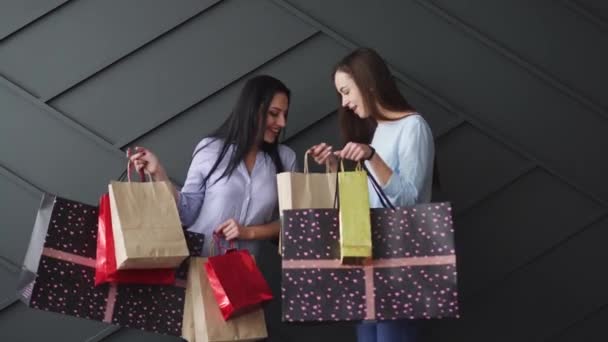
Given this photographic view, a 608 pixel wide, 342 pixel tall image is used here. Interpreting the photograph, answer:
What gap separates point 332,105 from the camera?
2865 millimetres

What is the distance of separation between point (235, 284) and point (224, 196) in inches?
13.1

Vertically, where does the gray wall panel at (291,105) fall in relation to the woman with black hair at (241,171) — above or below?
above

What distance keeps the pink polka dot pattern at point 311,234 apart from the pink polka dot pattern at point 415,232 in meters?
0.11

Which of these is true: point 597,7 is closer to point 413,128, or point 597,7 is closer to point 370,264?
point 413,128

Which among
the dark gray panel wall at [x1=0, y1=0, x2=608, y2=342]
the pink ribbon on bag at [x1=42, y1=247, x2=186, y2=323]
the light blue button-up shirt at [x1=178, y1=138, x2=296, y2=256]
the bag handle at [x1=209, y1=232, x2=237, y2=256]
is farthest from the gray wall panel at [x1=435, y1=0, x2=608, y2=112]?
the pink ribbon on bag at [x1=42, y1=247, x2=186, y2=323]

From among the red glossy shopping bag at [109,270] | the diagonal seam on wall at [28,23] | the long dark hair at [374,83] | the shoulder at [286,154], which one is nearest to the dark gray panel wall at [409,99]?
the diagonal seam on wall at [28,23]

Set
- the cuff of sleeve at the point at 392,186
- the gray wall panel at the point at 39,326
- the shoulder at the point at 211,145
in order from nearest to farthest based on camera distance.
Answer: the cuff of sleeve at the point at 392,186
the shoulder at the point at 211,145
the gray wall panel at the point at 39,326

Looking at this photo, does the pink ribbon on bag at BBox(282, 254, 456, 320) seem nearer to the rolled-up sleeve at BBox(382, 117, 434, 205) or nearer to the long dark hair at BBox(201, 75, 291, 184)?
the rolled-up sleeve at BBox(382, 117, 434, 205)

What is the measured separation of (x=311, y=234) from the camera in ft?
6.80

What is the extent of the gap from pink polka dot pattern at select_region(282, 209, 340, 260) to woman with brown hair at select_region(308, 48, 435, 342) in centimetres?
17

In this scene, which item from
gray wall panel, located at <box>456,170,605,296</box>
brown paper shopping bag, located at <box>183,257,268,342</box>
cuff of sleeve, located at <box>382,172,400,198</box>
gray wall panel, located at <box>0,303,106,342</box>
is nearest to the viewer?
cuff of sleeve, located at <box>382,172,400,198</box>

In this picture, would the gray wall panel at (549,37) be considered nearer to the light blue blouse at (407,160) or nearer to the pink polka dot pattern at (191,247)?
the light blue blouse at (407,160)

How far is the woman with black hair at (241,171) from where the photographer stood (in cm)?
242

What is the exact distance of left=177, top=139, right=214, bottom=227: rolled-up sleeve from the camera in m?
2.48
